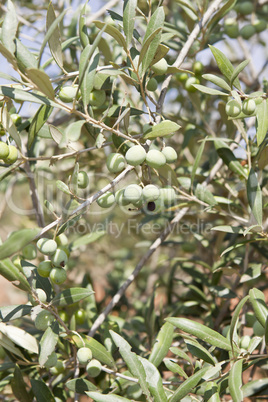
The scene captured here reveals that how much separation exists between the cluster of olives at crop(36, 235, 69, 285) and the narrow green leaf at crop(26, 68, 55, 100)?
0.29m

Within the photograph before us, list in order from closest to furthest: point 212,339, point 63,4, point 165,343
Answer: point 212,339 < point 165,343 < point 63,4

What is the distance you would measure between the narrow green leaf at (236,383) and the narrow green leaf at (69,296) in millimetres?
339

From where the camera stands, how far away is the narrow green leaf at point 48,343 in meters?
0.86

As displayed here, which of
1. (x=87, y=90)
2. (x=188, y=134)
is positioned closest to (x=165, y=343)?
(x=87, y=90)

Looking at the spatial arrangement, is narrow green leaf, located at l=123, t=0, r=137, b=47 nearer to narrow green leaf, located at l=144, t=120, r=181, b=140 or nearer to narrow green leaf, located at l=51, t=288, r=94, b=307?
narrow green leaf, located at l=144, t=120, r=181, b=140

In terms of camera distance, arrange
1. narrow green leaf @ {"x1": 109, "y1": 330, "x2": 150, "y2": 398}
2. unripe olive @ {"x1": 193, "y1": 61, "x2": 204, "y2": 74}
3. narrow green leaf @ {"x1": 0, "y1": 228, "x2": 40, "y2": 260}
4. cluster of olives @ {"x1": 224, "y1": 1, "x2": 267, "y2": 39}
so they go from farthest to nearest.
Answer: cluster of olives @ {"x1": 224, "y1": 1, "x2": 267, "y2": 39} → unripe olive @ {"x1": 193, "y1": 61, "x2": 204, "y2": 74} → narrow green leaf @ {"x1": 109, "y1": 330, "x2": 150, "y2": 398} → narrow green leaf @ {"x1": 0, "y1": 228, "x2": 40, "y2": 260}

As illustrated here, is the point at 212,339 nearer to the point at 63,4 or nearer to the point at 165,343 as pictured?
the point at 165,343

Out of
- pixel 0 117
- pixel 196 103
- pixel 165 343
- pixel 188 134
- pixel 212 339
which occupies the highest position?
pixel 0 117

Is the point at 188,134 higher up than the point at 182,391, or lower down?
higher up

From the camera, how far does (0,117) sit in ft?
2.80

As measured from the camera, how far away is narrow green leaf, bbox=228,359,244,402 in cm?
75

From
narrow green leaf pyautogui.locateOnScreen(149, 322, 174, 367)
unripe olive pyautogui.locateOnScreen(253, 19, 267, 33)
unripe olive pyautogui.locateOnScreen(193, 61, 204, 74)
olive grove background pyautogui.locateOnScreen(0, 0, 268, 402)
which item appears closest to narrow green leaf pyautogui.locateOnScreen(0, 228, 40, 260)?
olive grove background pyautogui.locateOnScreen(0, 0, 268, 402)

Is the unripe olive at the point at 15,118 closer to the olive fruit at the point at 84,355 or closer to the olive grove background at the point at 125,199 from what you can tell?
the olive grove background at the point at 125,199

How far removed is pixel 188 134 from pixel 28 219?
4.12 feet
